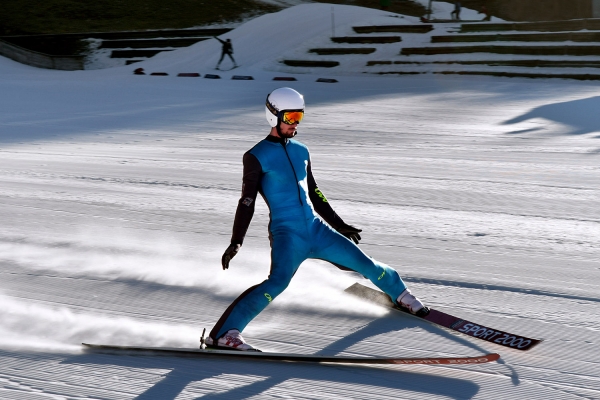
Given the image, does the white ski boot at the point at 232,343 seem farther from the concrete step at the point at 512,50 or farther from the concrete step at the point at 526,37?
the concrete step at the point at 526,37

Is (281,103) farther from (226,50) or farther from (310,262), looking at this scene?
(226,50)

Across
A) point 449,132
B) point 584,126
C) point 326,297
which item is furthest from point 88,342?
point 584,126

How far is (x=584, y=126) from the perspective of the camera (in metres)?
11.7

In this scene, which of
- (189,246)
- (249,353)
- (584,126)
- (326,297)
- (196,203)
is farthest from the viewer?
(584,126)

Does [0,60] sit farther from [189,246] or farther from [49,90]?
[189,246]

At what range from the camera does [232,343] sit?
153 inches

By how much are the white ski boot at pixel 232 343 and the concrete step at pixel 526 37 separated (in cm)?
2055

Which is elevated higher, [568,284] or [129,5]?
[129,5]

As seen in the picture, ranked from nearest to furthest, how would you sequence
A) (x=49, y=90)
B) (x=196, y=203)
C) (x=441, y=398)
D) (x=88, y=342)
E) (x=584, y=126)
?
1. (x=441, y=398)
2. (x=88, y=342)
3. (x=196, y=203)
4. (x=584, y=126)
5. (x=49, y=90)

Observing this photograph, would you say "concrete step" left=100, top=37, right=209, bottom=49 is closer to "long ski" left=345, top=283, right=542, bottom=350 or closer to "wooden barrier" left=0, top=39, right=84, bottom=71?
"wooden barrier" left=0, top=39, right=84, bottom=71

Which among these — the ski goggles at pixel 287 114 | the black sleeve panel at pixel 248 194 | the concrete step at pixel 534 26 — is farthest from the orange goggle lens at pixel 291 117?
the concrete step at pixel 534 26

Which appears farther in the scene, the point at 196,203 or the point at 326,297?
the point at 196,203

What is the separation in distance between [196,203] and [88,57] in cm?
2088

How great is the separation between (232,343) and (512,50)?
1987cm
